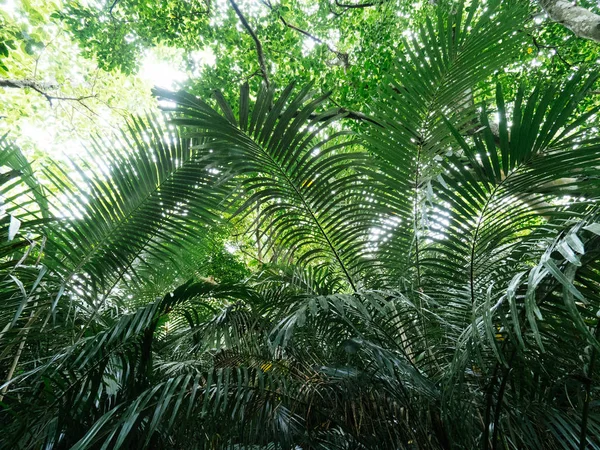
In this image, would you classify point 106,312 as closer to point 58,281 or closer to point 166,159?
point 58,281

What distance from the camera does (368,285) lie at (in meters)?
1.62

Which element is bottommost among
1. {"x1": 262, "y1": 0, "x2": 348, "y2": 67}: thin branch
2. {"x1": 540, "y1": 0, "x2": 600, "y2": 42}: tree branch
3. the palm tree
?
the palm tree

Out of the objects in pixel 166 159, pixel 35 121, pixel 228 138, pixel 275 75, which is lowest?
pixel 228 138

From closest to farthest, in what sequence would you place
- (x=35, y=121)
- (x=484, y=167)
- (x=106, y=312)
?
(x=484, y=167), (x=106, y=312), (x=35, y=121)

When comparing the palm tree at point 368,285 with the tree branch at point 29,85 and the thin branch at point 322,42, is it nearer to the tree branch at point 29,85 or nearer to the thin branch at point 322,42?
the thin branch at point 322,42

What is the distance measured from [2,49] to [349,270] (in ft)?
8.68

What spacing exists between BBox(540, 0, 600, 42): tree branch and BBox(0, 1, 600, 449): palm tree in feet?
5.18

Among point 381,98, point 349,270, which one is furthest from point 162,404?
point 381,98

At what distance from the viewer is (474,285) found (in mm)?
1314

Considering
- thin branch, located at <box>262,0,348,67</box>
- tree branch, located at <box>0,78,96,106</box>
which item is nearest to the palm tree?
Result: thin branch, located at <box>262,0,348,67</box>

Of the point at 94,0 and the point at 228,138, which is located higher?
the point at 94,0

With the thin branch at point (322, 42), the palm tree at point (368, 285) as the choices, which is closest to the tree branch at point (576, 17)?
the palm tree at point (368, 285)

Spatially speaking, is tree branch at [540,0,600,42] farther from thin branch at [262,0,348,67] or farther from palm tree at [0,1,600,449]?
thin branch at [262,0,348,67]

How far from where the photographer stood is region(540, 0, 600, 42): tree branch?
2.41 metres
